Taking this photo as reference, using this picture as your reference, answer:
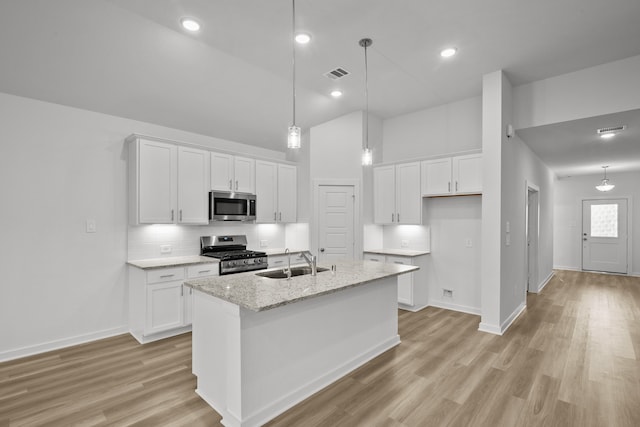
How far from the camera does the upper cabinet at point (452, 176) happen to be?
14.6 feet

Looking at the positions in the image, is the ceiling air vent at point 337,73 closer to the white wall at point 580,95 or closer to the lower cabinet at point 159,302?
the white wall at point 580,95

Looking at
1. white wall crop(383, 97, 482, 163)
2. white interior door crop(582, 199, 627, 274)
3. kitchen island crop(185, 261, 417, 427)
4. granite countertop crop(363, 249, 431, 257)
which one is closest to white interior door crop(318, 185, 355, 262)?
granite countertop crop(363, 249, 431, 257)

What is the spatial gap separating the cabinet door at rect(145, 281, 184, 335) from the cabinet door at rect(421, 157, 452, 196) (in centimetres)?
374

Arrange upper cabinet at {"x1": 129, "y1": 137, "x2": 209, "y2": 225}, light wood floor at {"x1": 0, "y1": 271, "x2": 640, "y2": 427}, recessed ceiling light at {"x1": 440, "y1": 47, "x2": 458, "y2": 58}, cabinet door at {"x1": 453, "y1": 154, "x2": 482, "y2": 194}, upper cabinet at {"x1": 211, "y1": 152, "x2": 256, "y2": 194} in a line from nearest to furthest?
light wood floor at {"x1": 0, "y1": 271, "x2": 640, "y2": 427}, recessed ceiling light at {"x1": 440, "y1": 47, "x2": 458, "y2": 58}, upper cabinet at {"x1": 129, "y1": 137, "x2": 209, "y2": 225}, cabinet door at {"x1": 453, "y1": 154, "x2": 482, "y2": 194}, upper cabinet at {"x1": 211, "y1": 152, "x2": 256, "y2": 194}

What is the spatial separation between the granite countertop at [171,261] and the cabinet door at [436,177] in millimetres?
3278

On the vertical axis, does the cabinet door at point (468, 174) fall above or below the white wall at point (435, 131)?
below

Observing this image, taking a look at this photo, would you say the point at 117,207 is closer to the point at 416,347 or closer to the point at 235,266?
the point at 235,266

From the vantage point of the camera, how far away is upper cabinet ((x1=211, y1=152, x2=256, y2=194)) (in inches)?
178

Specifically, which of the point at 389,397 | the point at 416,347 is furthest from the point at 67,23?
the point at 416,347

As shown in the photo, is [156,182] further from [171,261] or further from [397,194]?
[397,194]

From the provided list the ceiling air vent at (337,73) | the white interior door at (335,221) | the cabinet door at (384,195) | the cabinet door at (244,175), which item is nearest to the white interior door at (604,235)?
the cabinet door at (384,195)

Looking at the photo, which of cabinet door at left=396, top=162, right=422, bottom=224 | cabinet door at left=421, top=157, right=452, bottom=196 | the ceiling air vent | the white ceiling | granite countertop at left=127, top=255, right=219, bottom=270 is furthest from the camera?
cabinet door at left=396, top=162, right=422, bottom=224

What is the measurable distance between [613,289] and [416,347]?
5573 mm

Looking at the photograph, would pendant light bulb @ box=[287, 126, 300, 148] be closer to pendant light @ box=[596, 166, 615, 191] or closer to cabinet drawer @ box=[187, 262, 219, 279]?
cabinet drawer @ box=[187, 262, 219, 279]
